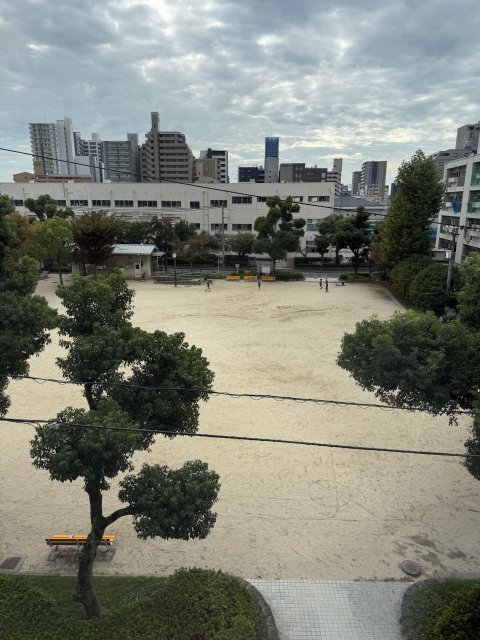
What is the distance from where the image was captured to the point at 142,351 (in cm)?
747

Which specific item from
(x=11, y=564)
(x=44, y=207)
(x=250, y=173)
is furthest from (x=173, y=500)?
(x=250, y=173)

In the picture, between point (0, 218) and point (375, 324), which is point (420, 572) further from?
point (0, 218)

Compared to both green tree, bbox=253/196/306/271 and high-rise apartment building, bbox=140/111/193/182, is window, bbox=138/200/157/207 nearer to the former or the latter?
green tree, bbox=253/196/306/271

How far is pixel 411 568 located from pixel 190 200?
169 feet

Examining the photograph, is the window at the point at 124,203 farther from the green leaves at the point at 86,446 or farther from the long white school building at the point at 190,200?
the green leaves at the point at 86,446

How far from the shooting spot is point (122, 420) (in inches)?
251

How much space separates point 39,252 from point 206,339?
19.6m

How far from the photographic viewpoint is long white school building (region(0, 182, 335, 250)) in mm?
54188

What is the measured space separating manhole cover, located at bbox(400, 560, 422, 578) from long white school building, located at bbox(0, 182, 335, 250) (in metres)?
48.2

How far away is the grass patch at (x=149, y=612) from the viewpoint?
6375 mm

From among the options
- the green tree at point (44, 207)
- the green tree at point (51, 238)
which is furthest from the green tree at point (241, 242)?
the green tree at point (51, 238)

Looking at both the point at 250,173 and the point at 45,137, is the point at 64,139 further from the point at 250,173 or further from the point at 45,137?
the point at 250,173

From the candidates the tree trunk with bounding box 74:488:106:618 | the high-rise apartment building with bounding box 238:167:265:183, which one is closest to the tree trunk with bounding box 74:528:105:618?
the tree trunk with bounding box 74:488:106:618

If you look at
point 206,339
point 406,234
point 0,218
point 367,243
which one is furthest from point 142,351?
point 367,243
